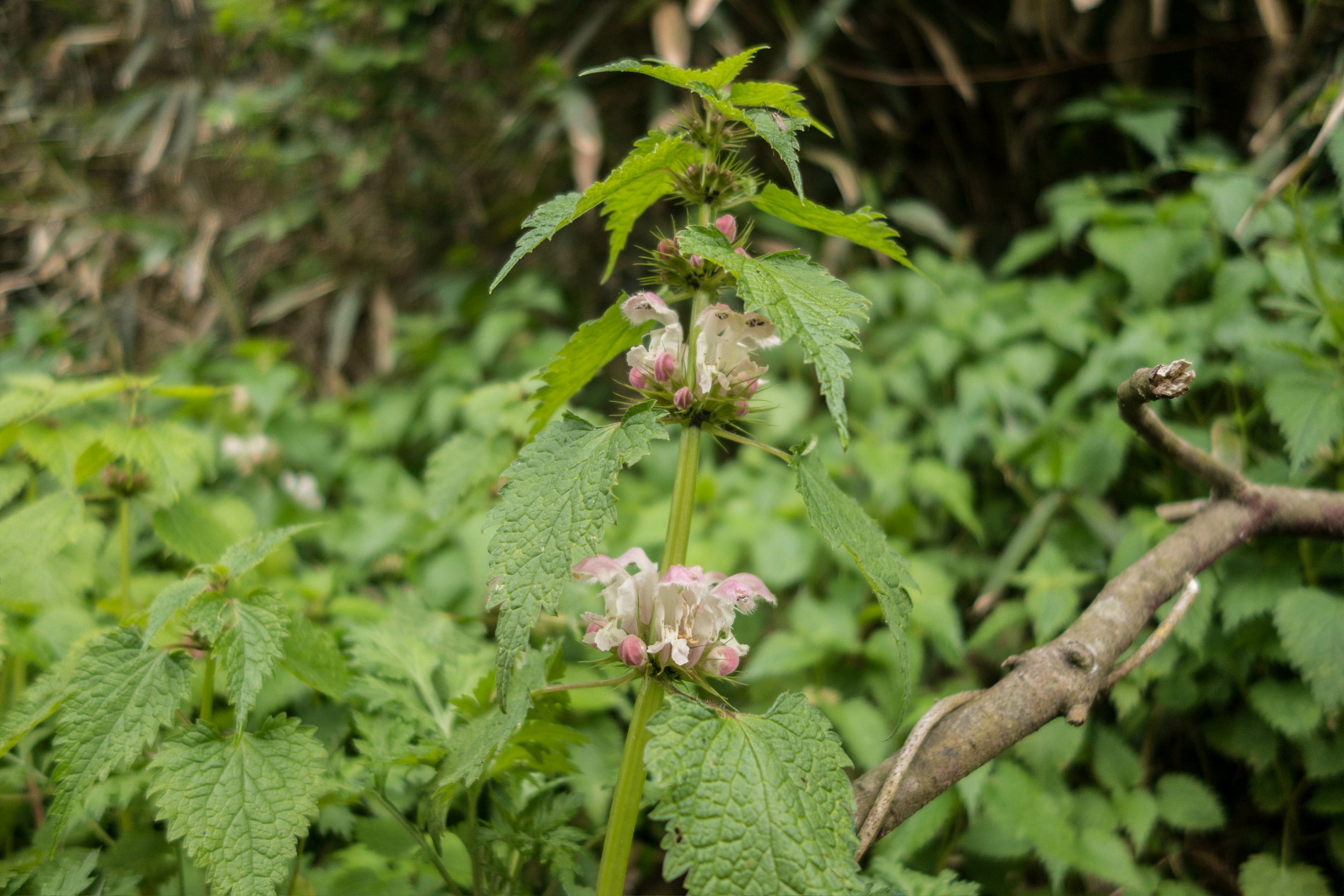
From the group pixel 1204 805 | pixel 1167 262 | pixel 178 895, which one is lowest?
pixel 1204 805

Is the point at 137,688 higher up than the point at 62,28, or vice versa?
the point at 62,28

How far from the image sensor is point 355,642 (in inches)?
33.0

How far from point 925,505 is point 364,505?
118 cm

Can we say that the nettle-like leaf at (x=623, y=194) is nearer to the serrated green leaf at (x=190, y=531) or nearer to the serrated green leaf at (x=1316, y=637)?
the serrated green leaf at (x=190, y=531)

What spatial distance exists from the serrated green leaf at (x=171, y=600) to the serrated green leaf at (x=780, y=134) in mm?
566

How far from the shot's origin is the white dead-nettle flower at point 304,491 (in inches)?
66.0

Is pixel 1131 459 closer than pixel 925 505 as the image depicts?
Yes

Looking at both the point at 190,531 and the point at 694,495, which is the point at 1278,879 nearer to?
the point at 694,495

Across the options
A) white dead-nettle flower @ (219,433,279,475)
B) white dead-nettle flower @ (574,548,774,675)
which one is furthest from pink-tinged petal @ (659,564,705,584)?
white dead-nettle flower @ (219,433,279,475)

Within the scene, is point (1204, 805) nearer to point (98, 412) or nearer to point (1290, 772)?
point (1290, 772)

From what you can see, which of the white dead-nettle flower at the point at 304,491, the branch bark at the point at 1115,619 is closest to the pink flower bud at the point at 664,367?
the branch bark at the point at 1115,619

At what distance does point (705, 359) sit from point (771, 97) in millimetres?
193

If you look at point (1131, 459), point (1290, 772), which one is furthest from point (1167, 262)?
point (1290, 772)

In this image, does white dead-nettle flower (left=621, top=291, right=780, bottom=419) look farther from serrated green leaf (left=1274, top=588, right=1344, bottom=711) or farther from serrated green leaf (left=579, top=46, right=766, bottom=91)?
serrated green leaf (left=1274, top=588, right=1344, bottom=711)
